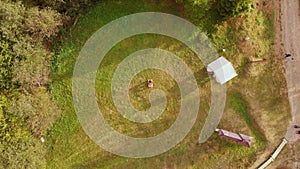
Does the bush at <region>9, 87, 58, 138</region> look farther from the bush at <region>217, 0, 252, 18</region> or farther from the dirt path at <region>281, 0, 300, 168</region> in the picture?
the dirt path at <region>281, 0, 300, 168</region>

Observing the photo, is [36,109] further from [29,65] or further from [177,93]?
[177,93]

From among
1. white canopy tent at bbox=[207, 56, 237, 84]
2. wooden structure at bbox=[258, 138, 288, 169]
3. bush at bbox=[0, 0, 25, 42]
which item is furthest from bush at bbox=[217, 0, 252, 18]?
bush at bbox=[0, 0, 25, 42]

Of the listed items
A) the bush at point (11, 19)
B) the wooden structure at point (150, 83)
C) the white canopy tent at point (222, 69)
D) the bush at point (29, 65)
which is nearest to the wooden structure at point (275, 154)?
the white canopy tent at point (222, 69)

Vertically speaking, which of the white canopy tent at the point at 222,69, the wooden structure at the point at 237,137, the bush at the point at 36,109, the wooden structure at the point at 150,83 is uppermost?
the white canopy tent at the point at 222,69

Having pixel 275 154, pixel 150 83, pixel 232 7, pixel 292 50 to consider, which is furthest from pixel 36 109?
pixel 292 50

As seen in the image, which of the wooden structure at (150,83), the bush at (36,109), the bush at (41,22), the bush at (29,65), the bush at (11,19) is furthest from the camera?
the wooden structure at (150,83)

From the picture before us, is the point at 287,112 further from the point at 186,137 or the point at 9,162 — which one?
the point at 9,162

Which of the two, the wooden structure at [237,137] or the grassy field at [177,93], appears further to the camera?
the grassy field at [177,93]

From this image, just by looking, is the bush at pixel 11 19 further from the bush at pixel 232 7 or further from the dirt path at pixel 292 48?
the dirt path at pixel 292 48
